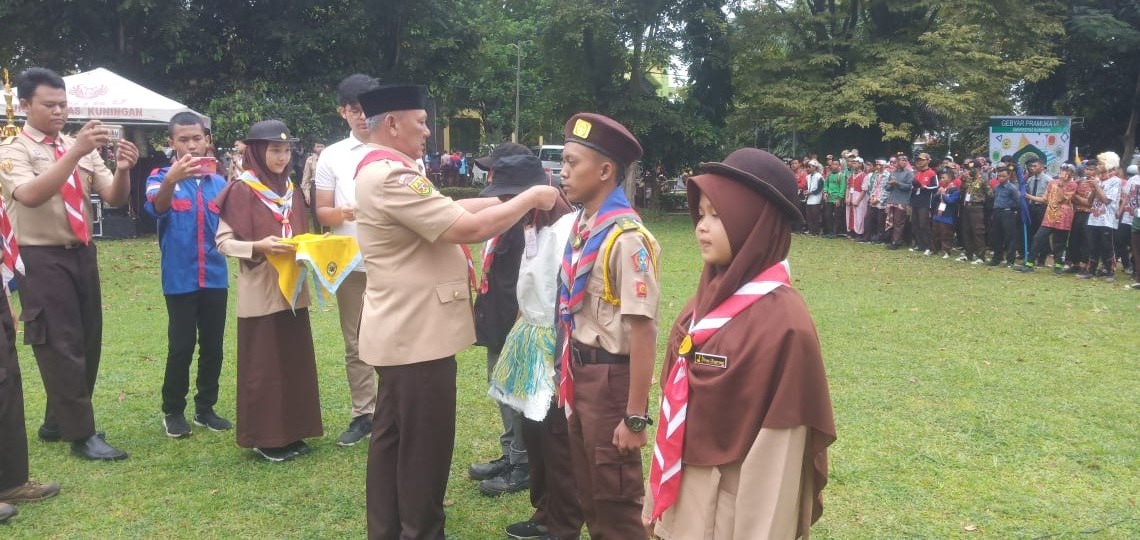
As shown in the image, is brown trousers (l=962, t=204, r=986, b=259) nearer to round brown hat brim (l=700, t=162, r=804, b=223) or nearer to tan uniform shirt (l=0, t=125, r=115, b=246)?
round brown hat brim (l=700, t=162, r=804, b=223)

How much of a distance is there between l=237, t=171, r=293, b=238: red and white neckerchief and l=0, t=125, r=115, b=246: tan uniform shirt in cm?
104

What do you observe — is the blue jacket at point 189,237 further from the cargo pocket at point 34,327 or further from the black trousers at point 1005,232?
the black trousers at point 1005,232

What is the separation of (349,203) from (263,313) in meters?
0.88

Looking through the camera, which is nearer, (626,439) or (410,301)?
(626,439)

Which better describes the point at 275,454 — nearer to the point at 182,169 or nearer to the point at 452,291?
the point at 182,169

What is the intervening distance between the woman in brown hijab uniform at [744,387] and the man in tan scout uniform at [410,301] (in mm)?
1052

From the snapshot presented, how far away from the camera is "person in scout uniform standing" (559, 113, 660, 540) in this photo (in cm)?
322

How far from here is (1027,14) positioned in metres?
24.2

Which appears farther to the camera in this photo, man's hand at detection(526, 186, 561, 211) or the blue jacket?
the blue jacket

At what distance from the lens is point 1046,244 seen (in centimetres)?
1509

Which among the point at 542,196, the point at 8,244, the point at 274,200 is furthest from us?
the point at 274,200

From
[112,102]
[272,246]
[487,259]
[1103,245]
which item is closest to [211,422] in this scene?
[272,246]

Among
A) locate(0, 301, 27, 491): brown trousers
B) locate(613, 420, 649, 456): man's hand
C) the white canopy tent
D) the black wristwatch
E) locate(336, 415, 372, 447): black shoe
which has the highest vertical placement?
the white canopy tent

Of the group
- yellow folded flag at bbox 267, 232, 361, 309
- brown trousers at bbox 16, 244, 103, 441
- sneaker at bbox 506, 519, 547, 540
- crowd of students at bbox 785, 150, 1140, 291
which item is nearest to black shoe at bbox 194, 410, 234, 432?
brown trousers at bbox 16, 244, 103, 441
